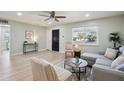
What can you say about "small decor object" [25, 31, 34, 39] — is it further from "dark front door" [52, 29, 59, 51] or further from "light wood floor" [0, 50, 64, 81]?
"light wood floor" [0, 50, 64, 81]

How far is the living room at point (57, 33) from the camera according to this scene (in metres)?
4.04

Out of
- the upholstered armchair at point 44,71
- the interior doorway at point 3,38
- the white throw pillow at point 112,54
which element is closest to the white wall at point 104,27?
the white throw pillow at point 112,54

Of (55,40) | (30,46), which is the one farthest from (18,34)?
(55,40)

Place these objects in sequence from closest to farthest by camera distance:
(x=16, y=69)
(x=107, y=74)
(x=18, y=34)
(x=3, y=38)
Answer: (x=107, y=74) → (x=16, y=69) → (x=18, y=34) → (x=3, y=38)

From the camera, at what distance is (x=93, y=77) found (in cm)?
185

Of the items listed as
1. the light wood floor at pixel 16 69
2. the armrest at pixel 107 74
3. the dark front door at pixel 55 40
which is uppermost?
the dark front door at pixel 55 40

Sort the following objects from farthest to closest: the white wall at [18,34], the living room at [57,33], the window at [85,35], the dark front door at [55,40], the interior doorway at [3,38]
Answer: the dark front door at [55,40] → the interior doorway at [3,38] → the white wall at [18,34] → the window at [85,35] → the living room at [57,33]

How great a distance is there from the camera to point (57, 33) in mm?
7012

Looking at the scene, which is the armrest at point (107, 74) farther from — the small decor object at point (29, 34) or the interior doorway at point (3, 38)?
the interior doorway at point (3, 38)

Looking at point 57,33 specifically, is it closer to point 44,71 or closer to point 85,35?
point 85,35

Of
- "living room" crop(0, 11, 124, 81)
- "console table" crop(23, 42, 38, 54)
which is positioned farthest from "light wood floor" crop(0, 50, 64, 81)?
"console table" crop(23, 42, 38, 54)

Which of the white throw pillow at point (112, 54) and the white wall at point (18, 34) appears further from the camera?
the white wall at point (18, 34)

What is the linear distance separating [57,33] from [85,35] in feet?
7.36

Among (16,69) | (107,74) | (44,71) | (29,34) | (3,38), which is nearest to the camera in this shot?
(44,71)
